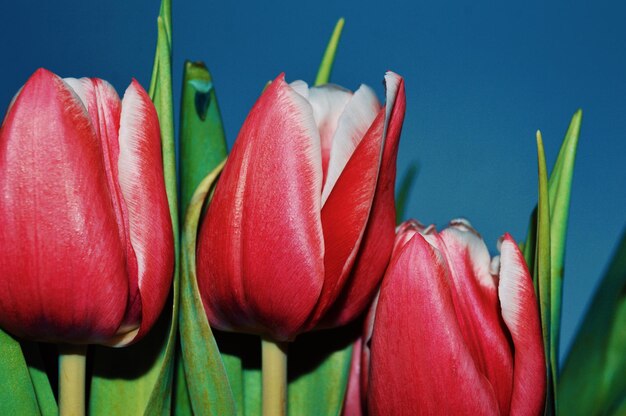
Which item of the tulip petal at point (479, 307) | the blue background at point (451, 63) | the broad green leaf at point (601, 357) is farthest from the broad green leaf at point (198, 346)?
the blue background at point (451, 63)

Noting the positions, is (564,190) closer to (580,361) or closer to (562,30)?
(580,361)

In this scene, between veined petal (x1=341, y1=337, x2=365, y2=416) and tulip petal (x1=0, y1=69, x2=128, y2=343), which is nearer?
tulip petal (x1=0, y1=69, x2=128, y2=343)

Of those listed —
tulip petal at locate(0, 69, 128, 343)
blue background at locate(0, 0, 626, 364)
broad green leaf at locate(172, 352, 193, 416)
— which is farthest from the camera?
blue background at locate(0, 0, 626, 364)

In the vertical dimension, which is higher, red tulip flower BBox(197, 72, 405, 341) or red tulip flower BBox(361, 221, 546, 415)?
red tulip flower BBox(197, 72, 405, 341)

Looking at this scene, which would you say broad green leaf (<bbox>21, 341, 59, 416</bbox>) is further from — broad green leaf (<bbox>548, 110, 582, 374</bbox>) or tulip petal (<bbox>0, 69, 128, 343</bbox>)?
broad green leaf (<bbox>548, 110, 582, 374</bbox>)

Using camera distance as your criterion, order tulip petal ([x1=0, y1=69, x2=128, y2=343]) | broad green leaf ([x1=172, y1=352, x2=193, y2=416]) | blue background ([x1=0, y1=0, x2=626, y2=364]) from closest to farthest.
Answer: tulip petal ([x1=0, y1=69, x2=128, y2=343])
broad green leaf ([x1=172, y1=352, x2=193, y2=416])
blue background ([x1=0, y1=0, x2=626, y2=364])

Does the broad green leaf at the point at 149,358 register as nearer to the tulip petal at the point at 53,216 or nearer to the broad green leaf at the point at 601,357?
the tulip petal at the point at 53,216

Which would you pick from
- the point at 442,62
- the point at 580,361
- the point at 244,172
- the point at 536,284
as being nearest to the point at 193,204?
the point at 244,172

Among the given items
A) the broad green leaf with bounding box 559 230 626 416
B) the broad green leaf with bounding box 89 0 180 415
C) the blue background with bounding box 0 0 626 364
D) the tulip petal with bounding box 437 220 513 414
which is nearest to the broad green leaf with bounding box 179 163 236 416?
the broad green leaf with bounding box 89 0 180 415
